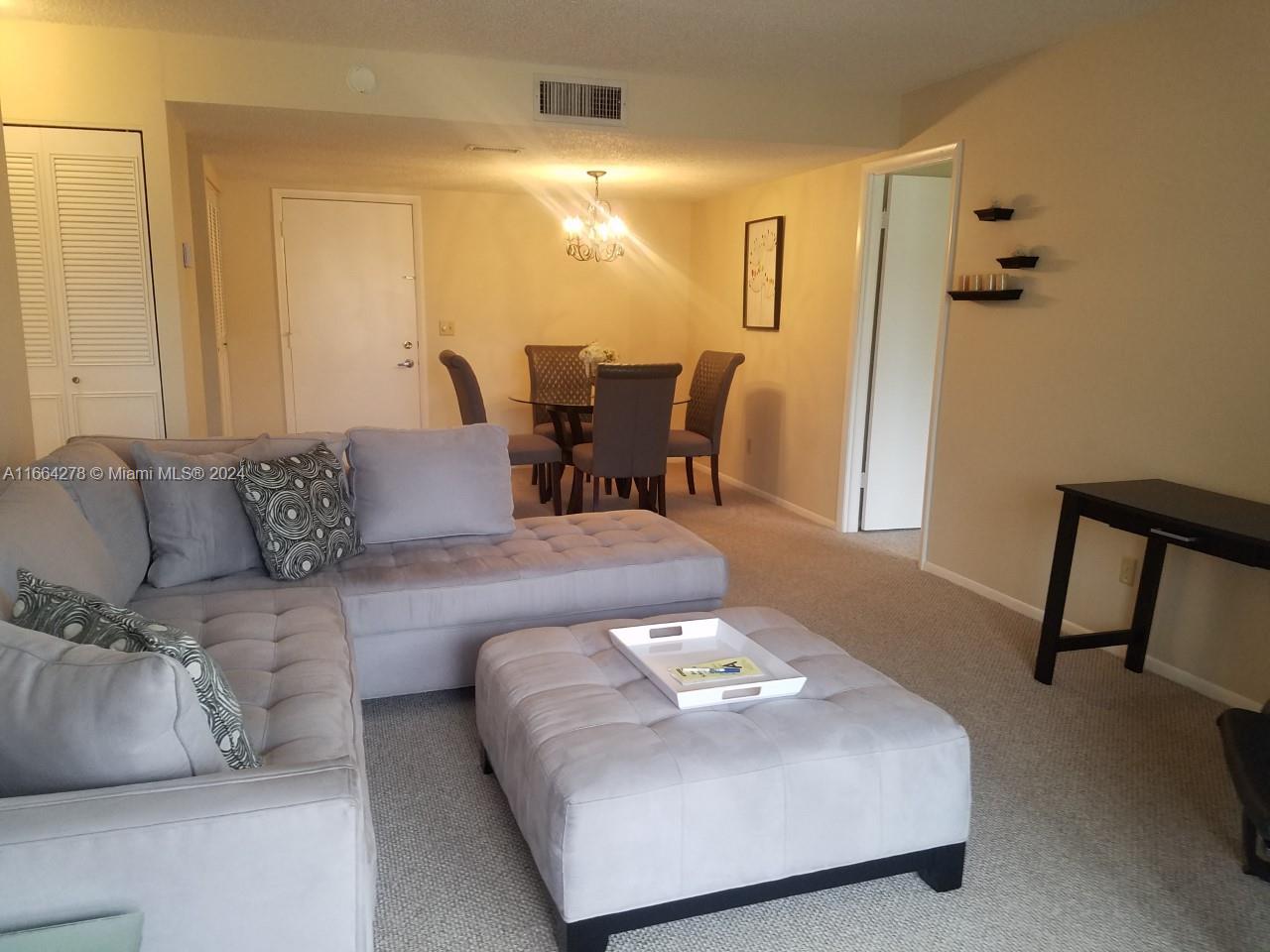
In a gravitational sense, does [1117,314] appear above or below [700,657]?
above

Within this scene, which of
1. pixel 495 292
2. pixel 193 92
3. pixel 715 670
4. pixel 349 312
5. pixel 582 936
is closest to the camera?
pixel 582 936

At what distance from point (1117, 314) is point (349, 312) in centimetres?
509

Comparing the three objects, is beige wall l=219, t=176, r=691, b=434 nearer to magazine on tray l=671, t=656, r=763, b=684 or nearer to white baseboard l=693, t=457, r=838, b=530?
white baseboard l=693, t=457, r=838, b=530

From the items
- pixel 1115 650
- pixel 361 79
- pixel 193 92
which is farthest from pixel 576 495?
pixel 1115 650

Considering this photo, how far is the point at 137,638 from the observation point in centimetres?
137

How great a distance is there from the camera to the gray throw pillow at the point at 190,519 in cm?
265

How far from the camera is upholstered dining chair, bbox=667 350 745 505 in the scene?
5.68 metres

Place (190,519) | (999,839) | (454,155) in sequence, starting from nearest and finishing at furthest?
1. (999,839)
2. (190,519)
3. (454,155)

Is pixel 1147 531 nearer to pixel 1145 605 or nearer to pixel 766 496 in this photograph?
pixel 1145 605

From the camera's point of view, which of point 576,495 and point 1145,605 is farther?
point 576,495

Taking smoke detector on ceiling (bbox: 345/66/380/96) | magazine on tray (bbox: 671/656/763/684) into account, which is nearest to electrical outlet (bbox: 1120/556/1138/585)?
magazine on tray (bbox: 671/656/763/684)

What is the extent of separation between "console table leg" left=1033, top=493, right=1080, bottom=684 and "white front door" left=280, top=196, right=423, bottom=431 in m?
4.87

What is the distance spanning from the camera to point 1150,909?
75.7 inches

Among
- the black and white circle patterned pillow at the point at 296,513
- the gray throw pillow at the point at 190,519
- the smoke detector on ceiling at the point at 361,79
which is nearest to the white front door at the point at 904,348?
the smoke detector on ceiling at the point at 361,79
